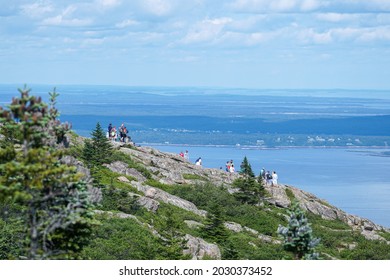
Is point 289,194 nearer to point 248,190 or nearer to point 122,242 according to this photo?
point 248,190

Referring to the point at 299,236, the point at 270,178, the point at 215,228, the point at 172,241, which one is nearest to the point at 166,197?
the point at 215,228

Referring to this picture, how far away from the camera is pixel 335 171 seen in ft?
420

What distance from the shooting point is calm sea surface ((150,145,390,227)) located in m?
86.8

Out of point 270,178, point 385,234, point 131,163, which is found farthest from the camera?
point 270,178

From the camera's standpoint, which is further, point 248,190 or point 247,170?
point 247,170

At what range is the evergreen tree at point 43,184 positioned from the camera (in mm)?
15484

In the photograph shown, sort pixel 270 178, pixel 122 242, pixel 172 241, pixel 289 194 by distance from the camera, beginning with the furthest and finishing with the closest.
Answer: pixel 270 178, pixel 289 194, pixel 122 242, pixel 172 241

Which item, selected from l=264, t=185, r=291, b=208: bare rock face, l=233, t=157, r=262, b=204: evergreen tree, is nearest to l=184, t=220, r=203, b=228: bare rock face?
l=233, t=157, r=262, b=204: evergreen tree

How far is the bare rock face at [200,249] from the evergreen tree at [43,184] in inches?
501

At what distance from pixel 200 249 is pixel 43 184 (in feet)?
50.2

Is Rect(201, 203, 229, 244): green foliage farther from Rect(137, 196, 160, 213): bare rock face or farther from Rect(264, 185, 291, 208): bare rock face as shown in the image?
Rect(264, 185, 291, 208): bare rock face

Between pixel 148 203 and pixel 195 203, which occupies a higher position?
pixel 148 203

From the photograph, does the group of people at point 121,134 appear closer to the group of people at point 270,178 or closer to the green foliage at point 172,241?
the group of people at point 270,178

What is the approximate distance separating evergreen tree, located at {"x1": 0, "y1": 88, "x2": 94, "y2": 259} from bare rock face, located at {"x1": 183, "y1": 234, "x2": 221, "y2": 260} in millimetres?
12738
